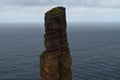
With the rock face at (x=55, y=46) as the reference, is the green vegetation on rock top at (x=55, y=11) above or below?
above

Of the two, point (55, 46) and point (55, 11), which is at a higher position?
point (55, 11)

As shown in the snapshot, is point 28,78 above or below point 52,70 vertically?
below

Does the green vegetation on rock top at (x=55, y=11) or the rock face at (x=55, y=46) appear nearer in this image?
the rock face at (x=55, y=46)

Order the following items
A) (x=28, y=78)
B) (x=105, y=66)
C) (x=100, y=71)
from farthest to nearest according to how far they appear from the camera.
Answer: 1. (x=105, y=66)
2. (x=100, y=71)
3. (x=28, y=78)

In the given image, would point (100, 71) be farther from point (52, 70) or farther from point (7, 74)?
point (52, 70)

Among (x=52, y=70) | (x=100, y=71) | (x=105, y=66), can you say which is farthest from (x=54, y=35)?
(x=105, y=66)

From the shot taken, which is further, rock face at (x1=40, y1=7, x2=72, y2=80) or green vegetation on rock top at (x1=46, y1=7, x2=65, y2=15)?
green vegetation on rock top at (x1=46, y1=7, x2=65, y2=15)

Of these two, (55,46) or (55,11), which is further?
(55,11)

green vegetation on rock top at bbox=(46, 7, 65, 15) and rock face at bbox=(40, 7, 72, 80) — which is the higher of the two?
green vegetation on rock top at bbox=(46, 7, 65, 15)
